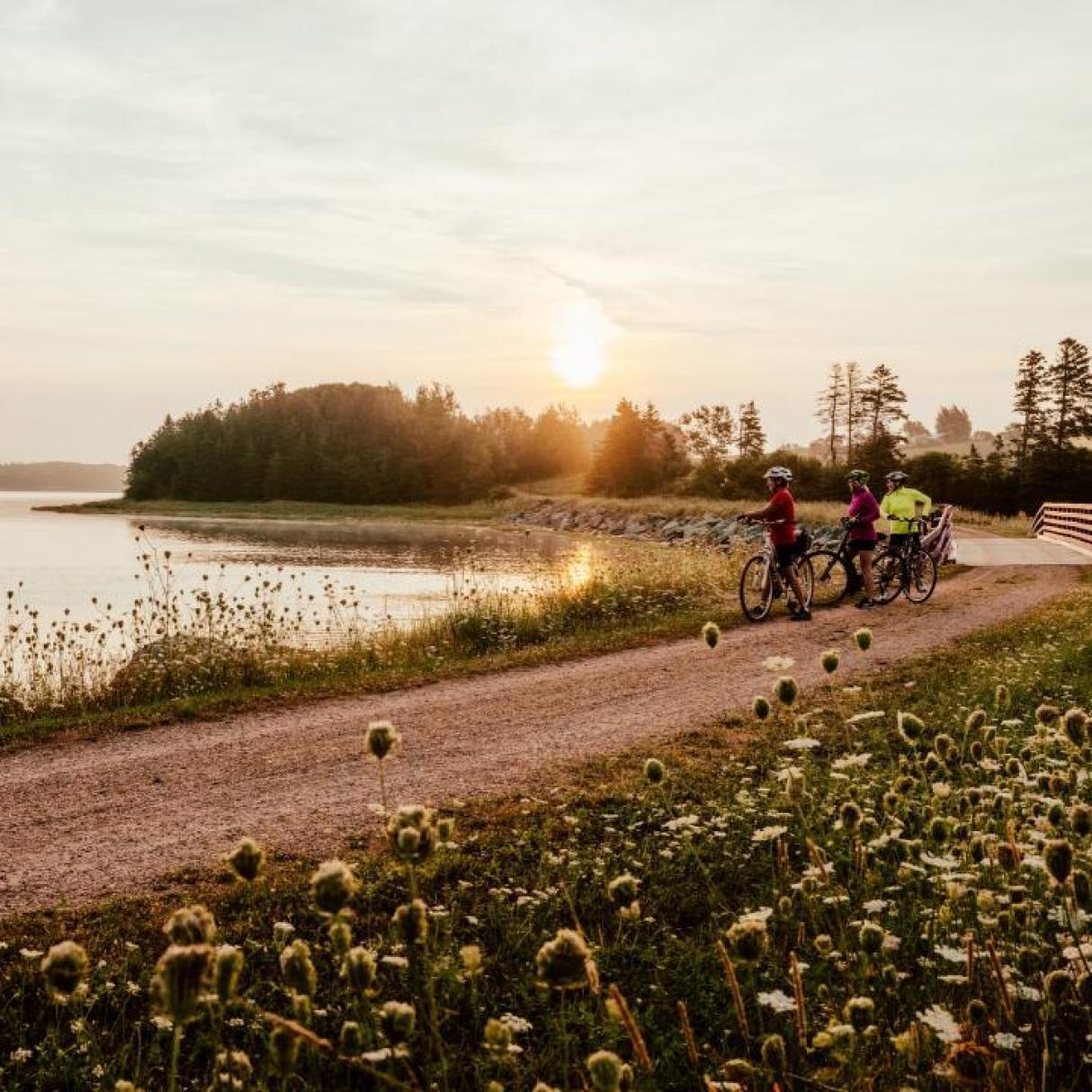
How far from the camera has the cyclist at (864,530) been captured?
17.6 m

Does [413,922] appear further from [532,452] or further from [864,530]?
[532,452]

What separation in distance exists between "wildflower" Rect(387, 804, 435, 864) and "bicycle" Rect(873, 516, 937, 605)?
17756 millimetres

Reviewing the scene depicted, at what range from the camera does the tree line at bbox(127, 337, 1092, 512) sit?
70.4 m

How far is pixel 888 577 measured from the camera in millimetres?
18859

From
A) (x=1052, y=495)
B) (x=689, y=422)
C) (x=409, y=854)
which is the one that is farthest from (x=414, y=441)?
(x=409, y=854)

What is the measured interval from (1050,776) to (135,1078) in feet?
12.6

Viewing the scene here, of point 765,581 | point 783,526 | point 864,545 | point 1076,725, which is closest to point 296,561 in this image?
point 765,581

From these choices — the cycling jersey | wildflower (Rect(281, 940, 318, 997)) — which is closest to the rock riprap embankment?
the cycling jersey

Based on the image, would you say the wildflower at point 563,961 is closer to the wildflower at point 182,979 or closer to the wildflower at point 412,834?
the wildflower at point 412,834

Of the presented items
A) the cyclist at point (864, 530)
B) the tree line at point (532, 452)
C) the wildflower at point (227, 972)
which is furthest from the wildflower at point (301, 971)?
the tree line at point (532, 452)

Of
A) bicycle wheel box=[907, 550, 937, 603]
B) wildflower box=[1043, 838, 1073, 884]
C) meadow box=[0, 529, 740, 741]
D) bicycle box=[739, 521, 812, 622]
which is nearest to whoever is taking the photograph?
wildflower box=[1043, 838, 1073, 884]

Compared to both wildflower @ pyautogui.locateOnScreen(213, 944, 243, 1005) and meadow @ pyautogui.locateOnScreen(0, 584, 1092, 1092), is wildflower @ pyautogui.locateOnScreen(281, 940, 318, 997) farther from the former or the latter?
wildflower @ pyautogui.locateOnScreen(213, 944, 243, 1005)

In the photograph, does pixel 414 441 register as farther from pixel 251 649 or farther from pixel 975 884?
pixel 975 884

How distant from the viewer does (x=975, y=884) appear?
14.5 feet
